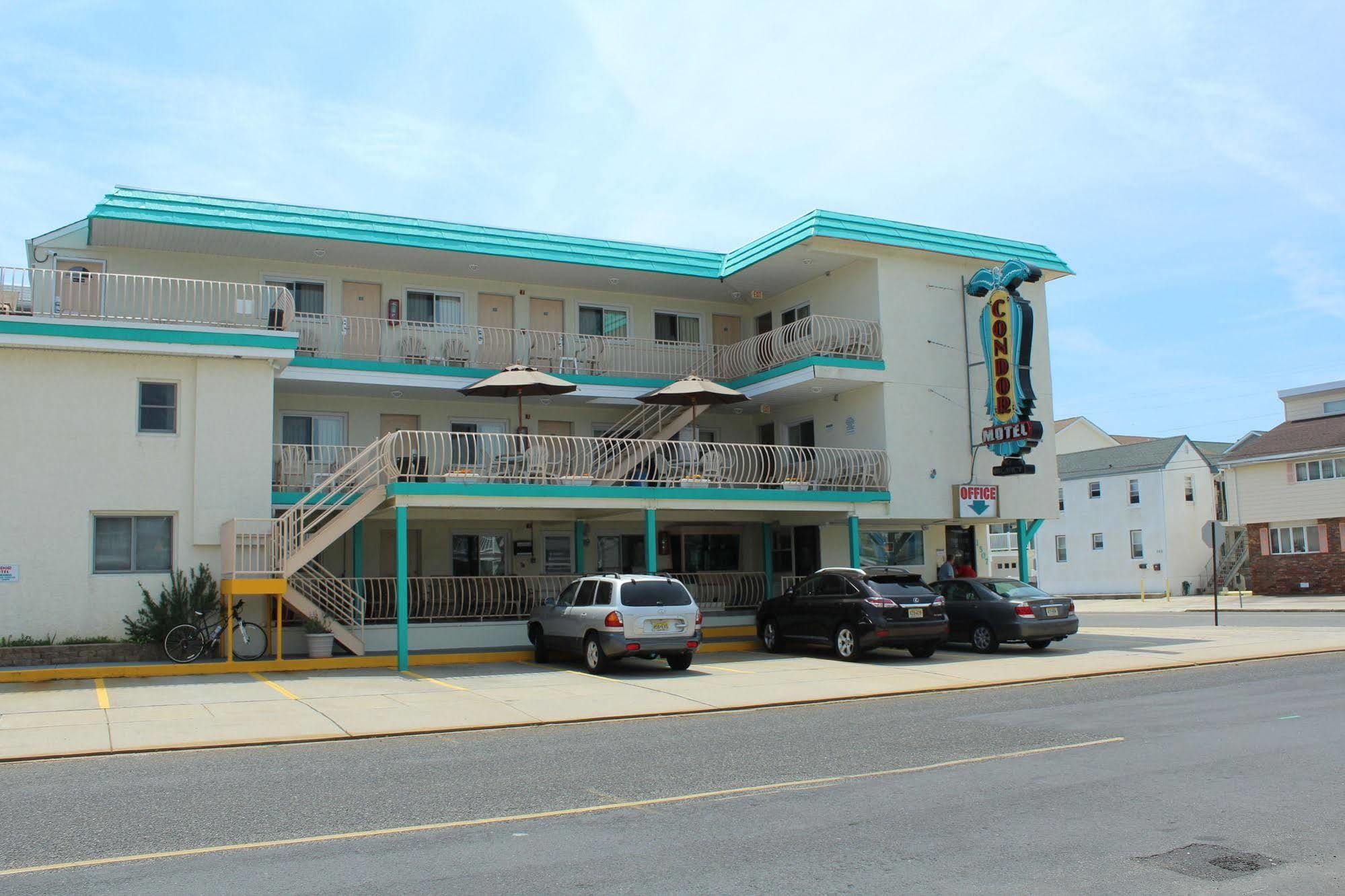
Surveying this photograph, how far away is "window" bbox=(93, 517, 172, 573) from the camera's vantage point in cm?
1958

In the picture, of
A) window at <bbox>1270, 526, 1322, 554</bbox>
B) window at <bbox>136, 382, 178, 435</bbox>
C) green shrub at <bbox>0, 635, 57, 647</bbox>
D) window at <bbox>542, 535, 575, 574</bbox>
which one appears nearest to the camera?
green shrub at <bbox>0, 635, 57, 647</bbox>

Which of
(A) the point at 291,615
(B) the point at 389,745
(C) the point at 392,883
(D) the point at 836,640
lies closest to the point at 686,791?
(C) the point at 392,883

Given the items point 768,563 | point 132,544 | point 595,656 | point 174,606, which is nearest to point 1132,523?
point 768,563

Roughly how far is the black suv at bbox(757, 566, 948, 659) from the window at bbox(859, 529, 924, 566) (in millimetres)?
5267

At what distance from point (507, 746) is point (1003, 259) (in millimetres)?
20097

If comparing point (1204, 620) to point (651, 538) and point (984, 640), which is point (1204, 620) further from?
point (651, 538)

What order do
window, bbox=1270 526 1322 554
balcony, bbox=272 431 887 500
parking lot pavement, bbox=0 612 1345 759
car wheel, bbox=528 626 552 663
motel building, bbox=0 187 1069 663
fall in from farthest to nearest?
window, bbox=1270 526 1322 554 < balcony, bbox=272 431 887 500 < car wheel, bbox=528 626 552 663 < motel building, bbox=0 187 1069 663 < parking lot pavement, bbox=0 612 1345 759

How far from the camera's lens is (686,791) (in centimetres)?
889

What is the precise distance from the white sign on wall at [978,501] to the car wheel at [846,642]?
6.92 m

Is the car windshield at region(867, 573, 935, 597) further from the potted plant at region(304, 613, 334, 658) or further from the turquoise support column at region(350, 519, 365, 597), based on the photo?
the turquoise support column at region(350, 519, 365, 597)

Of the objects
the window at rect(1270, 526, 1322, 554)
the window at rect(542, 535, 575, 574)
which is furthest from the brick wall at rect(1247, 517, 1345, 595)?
the window at rect(542, 535, 575, 574)

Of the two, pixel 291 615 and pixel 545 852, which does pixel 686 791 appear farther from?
pixel 291 615

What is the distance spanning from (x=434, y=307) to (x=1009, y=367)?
13.4 meters

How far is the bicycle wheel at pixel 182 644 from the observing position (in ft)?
60.8
